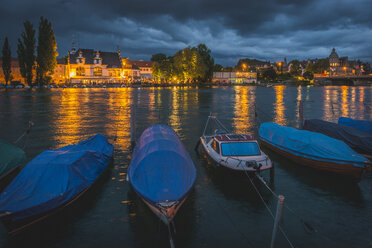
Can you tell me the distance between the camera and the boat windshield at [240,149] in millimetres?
14625

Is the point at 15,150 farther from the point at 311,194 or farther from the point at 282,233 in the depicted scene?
the point at 311,194

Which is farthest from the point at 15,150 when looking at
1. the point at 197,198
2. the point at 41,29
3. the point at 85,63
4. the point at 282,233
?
the point at 85,63

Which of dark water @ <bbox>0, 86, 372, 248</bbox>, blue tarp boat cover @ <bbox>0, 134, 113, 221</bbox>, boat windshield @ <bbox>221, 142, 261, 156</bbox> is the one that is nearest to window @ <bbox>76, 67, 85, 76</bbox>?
dark water @ <bbox>0, 86, 372, 248</bbox>

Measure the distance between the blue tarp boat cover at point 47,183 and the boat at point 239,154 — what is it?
6989mm

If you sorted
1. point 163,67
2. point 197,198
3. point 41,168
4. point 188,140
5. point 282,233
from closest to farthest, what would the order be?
point 282,233 → point 41,168 → point 197,198 → point 188,140 → point 163,67

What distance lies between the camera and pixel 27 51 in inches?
3551

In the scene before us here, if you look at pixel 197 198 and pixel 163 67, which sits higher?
pixel 163 67

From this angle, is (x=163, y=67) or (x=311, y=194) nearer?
(x=311, y=194)

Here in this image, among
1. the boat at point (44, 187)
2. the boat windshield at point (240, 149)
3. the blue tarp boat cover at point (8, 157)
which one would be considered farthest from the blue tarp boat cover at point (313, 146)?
the blue tarp boat cover at point (8, 157)

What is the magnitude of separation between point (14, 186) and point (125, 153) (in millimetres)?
9578

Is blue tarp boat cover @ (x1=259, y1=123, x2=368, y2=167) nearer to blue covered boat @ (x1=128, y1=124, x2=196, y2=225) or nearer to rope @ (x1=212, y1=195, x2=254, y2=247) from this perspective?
rope @ (x1=212, y1=195, x2=254, y2=247)

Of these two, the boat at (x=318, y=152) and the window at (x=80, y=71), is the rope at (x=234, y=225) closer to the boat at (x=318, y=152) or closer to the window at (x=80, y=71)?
the boat at (x=318, y=152)

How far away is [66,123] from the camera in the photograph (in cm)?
3084

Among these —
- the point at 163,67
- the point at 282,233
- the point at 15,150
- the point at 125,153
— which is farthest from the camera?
the point at 163,67
